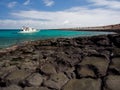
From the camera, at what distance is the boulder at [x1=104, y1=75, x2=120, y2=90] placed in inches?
259

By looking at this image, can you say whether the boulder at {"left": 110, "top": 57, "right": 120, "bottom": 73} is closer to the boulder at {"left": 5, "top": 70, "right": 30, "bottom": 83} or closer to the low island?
the low island

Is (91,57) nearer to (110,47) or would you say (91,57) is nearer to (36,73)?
(110,47)

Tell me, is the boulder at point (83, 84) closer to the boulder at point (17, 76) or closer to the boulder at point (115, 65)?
the boulder at point (115, 65)

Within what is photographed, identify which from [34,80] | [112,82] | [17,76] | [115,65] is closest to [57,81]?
[34,80]

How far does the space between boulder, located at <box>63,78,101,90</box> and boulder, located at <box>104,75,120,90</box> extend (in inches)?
8.8

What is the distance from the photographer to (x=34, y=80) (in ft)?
23.5

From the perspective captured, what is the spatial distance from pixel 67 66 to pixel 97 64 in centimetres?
99

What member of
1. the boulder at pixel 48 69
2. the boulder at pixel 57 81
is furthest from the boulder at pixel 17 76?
the boulder at pixel 57 81

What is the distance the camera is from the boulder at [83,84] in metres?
6.75

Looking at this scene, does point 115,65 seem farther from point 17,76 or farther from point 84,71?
point 17,76

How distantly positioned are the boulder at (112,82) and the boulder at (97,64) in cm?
37

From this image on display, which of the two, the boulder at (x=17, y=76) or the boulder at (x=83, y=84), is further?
the boulder at (x=17, y=76)

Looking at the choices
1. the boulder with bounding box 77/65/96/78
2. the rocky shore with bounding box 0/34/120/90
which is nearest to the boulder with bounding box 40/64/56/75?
the rocky shore with bounding box 0/34/120/90

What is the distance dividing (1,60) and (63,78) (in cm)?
312
